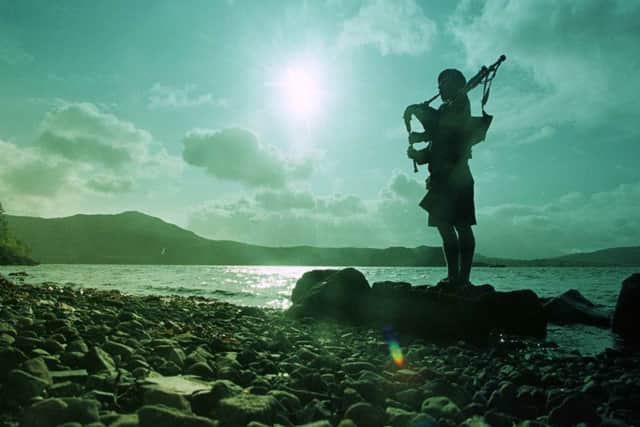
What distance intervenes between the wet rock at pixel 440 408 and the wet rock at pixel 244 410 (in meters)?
1.29

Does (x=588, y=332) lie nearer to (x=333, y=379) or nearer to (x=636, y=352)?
(x=636, y=352)

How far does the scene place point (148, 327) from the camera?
A: 691 centimetres

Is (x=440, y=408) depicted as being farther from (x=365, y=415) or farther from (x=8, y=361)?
(x=8, y=361)

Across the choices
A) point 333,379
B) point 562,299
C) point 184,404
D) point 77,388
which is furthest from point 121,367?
point 562,299

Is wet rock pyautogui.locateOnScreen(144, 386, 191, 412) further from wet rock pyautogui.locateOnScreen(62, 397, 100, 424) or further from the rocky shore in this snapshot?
wet rock pyautogui.locateOnScreen(62, 397, 100, 424)

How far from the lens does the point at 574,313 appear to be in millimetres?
10523

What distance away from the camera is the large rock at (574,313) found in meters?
10.2

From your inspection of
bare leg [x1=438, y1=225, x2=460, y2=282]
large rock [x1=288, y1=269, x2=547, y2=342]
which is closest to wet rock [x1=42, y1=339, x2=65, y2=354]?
large rock [x1=288, y1=269, x2=547, y2=342]

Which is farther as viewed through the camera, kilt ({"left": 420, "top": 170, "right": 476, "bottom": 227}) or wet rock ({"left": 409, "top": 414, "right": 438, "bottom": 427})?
kilt ({"left": 420, "top": 170, "right": 476, "bottom": 227})

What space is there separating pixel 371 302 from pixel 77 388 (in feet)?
24.9

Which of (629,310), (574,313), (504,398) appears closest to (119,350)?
(504,398)

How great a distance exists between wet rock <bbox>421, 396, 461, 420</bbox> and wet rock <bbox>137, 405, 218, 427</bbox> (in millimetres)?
1740

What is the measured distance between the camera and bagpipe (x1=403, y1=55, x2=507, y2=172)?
7.75 m

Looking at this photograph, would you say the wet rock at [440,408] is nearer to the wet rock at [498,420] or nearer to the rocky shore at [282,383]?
the rocky shore at [282,383]
